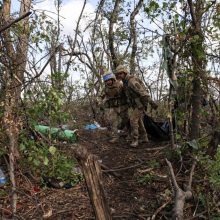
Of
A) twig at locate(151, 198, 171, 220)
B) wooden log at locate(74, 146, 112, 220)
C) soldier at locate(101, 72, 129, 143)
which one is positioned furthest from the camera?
soldier at locate(101, 72, 129, 143)

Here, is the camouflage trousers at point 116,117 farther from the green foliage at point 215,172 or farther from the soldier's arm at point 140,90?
the green foliage at point 215,172

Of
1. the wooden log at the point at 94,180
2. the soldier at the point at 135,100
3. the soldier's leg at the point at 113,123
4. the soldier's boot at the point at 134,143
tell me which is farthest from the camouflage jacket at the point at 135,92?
the wooden log at the point at 94,180

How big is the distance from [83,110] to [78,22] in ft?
10.5

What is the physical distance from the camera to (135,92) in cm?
771

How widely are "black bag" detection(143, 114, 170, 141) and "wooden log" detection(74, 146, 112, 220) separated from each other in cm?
492

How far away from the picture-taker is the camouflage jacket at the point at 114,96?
26.2 feet

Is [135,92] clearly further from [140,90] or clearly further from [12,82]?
[12,82]

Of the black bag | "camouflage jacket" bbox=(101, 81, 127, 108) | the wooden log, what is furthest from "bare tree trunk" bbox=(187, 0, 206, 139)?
the wooden log

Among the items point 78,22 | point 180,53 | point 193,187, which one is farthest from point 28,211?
point 78,22

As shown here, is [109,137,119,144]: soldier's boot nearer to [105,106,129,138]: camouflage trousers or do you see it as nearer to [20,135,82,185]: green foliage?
[105,106,129,138]: camouflage trousers

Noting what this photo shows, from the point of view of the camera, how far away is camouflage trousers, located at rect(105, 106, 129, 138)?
26.9ft

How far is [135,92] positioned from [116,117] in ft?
2.75

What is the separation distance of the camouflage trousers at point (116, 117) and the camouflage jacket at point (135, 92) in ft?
1.04

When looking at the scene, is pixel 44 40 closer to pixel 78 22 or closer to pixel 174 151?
pixel 174 151
